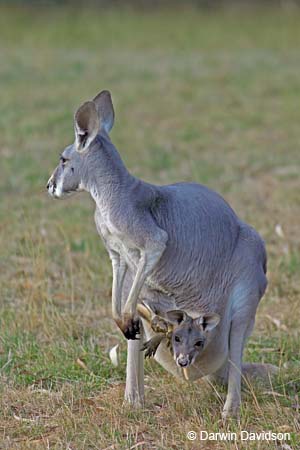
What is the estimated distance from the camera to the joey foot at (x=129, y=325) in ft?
11.9

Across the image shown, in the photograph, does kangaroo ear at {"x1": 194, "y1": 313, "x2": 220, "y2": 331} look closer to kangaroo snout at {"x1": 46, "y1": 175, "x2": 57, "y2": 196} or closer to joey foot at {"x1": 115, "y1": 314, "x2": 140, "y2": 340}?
joey foot at {"x1": 115, "y1": 314, "x2": 140, "y2": 340}

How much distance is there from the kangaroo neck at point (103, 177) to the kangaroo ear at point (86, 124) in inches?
1.6

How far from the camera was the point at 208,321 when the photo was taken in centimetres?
374

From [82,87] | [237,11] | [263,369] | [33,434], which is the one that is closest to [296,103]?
[82,87]

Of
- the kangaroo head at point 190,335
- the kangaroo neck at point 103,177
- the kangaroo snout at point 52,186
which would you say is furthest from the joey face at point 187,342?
the kangaroo snout at point 52,186

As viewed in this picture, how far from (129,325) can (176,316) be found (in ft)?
0.73

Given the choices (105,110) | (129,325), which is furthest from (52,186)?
(129,325)

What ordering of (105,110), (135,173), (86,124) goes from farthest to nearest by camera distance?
(135,173)
(105,110)
(86,124)

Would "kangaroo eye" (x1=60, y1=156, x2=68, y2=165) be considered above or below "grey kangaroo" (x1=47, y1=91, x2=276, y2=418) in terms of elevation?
above

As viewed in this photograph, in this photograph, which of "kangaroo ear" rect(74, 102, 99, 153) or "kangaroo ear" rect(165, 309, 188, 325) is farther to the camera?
"kangaroo ear" rect(165, 309, 188, 325)

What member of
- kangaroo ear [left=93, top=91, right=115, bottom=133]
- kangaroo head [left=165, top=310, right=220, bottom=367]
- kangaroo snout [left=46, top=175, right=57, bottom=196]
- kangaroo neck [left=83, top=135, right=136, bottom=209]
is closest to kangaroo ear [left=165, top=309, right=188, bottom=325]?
kangaroo head [left=165, top=310, right=220, bottom=367]

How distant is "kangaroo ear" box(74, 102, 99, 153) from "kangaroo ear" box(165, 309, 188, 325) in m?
0.71

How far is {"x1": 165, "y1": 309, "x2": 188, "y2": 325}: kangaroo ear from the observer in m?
3.76

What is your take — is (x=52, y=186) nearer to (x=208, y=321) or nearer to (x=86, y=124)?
(x=86, y=124)
